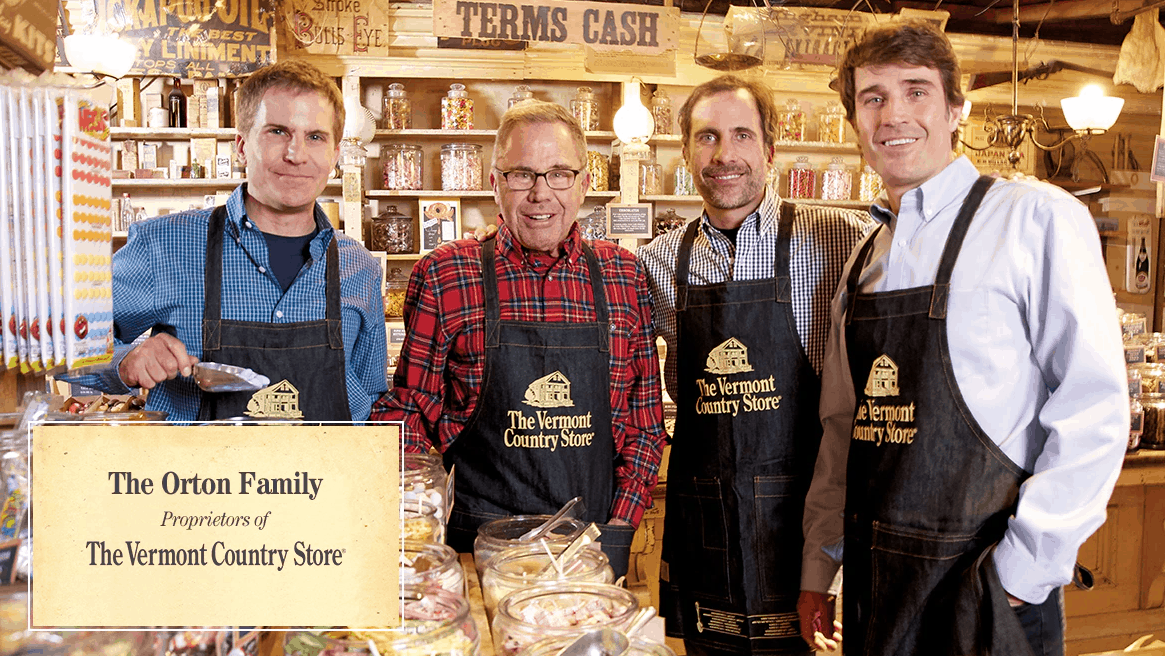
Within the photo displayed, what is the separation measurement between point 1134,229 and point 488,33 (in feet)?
19.7

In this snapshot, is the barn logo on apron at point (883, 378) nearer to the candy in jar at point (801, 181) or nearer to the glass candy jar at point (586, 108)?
the glass candy jar at point (586, 108)

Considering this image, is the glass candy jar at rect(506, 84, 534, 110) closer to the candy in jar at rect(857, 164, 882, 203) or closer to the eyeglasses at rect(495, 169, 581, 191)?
the candy in jar at rect(857, 164, 882, 203)

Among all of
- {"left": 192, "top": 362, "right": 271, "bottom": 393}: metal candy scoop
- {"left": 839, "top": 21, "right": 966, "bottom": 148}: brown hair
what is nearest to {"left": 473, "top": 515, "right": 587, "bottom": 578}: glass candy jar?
{"left": 192, "top": 362, "right": 271, "bottom": 393}: metal candy scoop

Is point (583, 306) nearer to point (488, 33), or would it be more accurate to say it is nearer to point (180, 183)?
point (488, 33)

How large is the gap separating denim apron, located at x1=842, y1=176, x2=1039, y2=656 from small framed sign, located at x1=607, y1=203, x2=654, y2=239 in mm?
3824

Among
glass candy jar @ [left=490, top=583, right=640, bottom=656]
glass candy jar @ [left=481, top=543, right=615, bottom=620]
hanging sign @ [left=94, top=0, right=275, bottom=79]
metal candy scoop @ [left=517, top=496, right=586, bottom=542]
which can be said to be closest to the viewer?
glass candy jar @ [left=490, top=583, right=640, bottom=656]

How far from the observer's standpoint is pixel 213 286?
1.93 metres

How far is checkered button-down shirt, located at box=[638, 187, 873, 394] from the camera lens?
2.10 meters

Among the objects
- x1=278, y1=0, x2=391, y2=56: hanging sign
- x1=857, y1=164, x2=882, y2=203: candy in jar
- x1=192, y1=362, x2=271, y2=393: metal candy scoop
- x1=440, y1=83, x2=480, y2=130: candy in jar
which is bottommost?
x1=192, y1=362, x2=271, y2=393: metal candy scoop

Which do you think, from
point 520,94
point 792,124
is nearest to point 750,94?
point 520,94

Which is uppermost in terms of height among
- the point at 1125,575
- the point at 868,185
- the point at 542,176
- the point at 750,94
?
the point at 868,185

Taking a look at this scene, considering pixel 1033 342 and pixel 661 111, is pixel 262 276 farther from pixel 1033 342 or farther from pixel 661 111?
pixel 661 111

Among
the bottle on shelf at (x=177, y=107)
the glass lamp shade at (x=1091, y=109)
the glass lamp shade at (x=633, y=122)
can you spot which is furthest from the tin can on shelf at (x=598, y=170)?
the glass lamp shade at (x=1091, y=109)

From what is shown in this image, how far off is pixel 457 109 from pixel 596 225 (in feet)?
3.82
